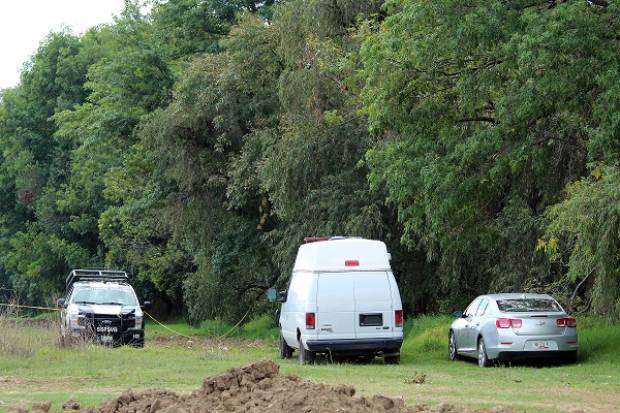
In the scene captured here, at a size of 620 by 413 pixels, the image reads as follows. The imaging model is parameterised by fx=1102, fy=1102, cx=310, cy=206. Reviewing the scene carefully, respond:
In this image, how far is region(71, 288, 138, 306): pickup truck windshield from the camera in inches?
1244

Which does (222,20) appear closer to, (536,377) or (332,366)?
(332,366)

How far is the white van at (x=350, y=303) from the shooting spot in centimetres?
Answer: 2316

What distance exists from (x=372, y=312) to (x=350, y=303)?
50cm

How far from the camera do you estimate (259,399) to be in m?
→ 13.1

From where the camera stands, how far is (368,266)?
23500 mm

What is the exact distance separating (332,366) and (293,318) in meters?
2.51

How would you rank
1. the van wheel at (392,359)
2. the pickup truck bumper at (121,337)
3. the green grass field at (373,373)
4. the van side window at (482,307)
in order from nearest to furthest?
1. the green grass field at (373,373)
2. the van side window at (482,307)
3. the van wheel at (392,359)
4. the pickup truck bumper at (121,337)

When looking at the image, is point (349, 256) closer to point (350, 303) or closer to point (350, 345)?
point (350, 303)

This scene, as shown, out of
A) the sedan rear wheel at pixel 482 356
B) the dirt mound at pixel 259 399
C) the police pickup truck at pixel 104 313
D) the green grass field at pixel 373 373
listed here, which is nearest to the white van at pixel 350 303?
the green grass field at pixel 373 373

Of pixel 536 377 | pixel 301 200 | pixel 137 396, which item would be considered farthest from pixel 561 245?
pixel 137 396

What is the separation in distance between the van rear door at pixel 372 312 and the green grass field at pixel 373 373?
740mm

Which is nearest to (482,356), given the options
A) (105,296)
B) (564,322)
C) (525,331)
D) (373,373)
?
(525,331)

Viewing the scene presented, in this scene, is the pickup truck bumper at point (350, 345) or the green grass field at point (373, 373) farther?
the pickup truck bumper at point (350, 345)

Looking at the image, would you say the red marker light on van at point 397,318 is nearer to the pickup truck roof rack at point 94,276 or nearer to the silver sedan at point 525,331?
the silver sedan at point 525,331
